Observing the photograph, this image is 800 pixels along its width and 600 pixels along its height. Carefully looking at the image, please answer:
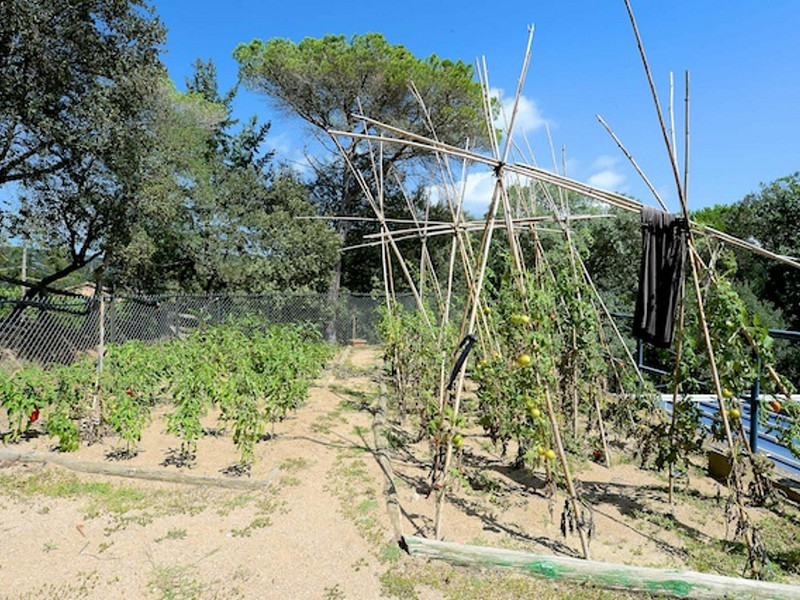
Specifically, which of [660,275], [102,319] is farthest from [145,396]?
[660,275]

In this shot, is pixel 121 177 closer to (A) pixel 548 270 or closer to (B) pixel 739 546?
(A) pixel 548 270

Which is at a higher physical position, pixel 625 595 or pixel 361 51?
pixel 361 51

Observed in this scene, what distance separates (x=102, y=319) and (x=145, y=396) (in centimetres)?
105

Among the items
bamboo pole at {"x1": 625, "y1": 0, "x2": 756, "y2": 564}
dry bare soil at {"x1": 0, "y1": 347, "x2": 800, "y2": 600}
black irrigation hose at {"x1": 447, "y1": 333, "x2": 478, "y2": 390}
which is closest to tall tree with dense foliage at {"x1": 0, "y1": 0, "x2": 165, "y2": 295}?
dry bare soil at {"x1": 0, "y1": 347, "x2": 800, "y2": 600}

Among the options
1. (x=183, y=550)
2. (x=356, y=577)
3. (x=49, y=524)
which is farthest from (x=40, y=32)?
(x=356, y=577)

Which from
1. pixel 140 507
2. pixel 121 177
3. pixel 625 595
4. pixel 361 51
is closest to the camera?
pixel 625 595

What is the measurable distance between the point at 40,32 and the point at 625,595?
346 inches

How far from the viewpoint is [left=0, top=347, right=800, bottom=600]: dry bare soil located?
2492 mm

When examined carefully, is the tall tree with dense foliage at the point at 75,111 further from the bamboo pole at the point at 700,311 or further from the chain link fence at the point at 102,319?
the bamboo pole at the point at 700,311

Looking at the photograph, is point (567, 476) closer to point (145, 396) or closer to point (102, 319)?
point (145, 396)

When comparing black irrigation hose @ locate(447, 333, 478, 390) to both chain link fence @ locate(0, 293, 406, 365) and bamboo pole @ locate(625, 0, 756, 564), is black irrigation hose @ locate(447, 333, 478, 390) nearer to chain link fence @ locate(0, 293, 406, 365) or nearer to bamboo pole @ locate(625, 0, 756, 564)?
bamboo pole @ locate(625, 0, 756, 564)

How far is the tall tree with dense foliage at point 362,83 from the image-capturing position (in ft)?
39.4

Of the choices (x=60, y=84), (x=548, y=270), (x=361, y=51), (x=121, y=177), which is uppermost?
(x=361, y=51)

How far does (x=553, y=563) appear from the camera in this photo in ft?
8.23
